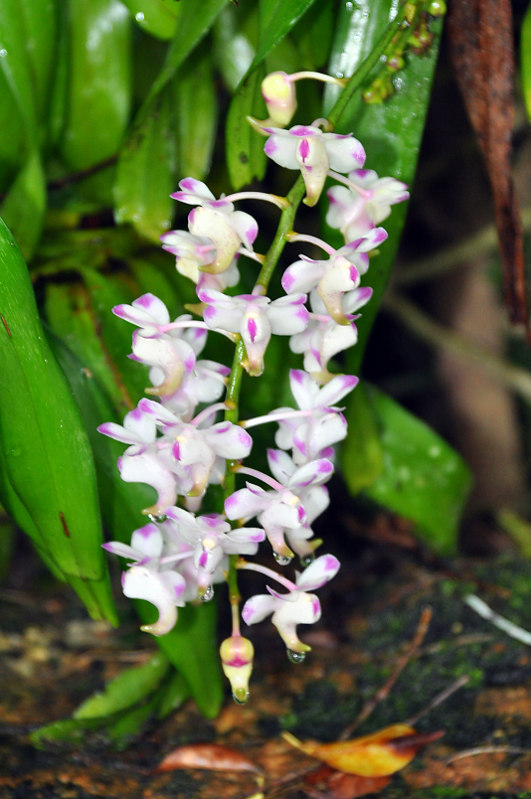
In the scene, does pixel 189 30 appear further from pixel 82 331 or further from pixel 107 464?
pixel 107 464

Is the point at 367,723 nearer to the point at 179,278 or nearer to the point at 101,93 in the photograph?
the point at 179,278

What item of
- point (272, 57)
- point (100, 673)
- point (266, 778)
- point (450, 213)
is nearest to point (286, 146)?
point (272, 57)

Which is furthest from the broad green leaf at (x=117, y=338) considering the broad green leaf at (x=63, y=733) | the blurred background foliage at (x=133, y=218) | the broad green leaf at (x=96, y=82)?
the broad green leaf at (x=63, y=733)

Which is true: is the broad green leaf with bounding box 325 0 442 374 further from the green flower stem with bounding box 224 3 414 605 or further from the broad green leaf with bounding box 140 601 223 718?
the broad green leaf with bounding box 140 601 223 718

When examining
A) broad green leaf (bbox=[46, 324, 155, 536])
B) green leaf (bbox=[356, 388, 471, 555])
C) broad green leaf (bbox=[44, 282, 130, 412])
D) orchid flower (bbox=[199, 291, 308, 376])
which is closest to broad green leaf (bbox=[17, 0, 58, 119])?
broad green leaf (bbox=[44, 282, 130, 412])

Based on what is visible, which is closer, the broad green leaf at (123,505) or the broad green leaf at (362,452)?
the broad green leaf at (123,505)

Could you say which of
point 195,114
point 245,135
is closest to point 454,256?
point 195,114

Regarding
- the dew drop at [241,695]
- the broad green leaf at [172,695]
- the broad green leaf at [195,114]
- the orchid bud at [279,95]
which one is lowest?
the broad green leaf at [172,695]

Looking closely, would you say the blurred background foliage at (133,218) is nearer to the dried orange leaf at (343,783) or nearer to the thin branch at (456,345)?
the thin branch at (456,345)
